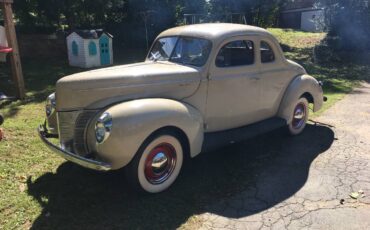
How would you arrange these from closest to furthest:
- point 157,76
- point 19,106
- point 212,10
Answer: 1. point 157,76
2. point 19,106
3. point 212,10

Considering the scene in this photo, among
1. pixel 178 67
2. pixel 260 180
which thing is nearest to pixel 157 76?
pixel 178 67

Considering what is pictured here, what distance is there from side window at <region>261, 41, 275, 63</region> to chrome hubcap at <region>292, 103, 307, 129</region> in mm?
1071

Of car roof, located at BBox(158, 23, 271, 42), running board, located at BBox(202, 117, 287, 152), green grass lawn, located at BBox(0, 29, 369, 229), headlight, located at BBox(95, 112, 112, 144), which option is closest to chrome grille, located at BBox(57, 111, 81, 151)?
headlight, located at BBox(95, 112, 112, 144)

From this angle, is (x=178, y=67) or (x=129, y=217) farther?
(x=178, y=67)

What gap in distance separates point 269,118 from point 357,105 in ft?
12.0

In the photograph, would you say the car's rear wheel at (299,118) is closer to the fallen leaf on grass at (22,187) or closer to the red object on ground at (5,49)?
the fallen leaf on grass at (22,187)

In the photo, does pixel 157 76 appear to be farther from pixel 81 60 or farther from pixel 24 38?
pixel 24 38

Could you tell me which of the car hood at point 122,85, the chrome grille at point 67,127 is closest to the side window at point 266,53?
the car hood at point 122,85

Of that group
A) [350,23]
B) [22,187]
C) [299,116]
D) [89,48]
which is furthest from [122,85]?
[350,23]

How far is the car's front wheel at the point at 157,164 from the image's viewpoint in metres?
3.90

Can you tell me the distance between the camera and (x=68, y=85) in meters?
3.96

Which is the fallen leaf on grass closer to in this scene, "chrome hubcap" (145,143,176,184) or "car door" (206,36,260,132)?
"chrome hubcap" (145,143,176,184)

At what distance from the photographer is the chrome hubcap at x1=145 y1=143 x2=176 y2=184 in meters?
4.02

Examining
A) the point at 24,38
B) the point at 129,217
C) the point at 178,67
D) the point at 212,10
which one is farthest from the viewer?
the point at 212,10
